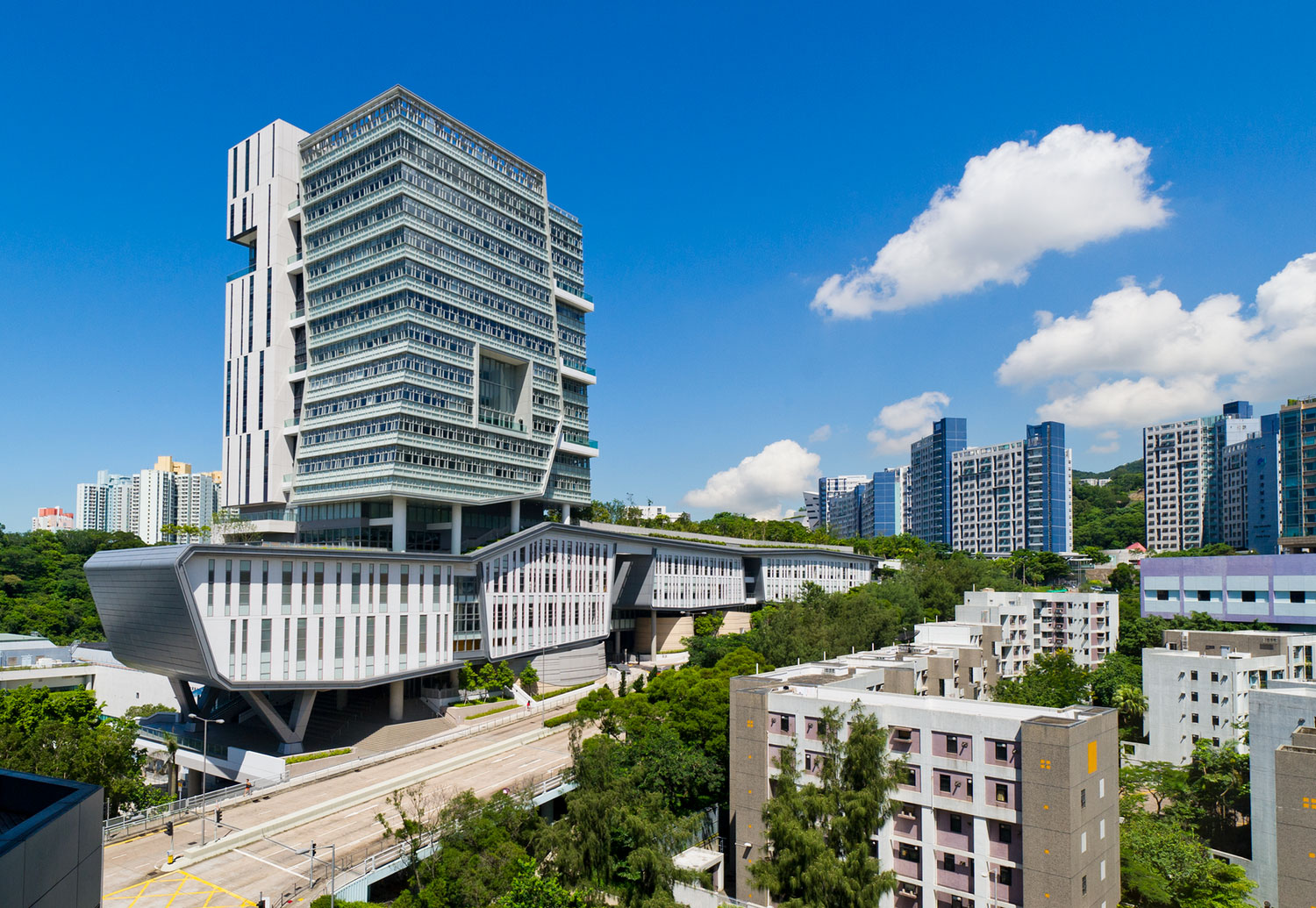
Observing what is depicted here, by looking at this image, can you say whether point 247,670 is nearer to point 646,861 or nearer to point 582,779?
point 582,779

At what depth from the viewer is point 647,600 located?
3893 inches

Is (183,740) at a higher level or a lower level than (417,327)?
lower

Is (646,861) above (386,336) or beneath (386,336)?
beneath

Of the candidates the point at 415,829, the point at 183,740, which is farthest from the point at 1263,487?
the point at 183,740

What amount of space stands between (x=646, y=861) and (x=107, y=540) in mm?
158674

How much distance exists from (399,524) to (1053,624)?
75632 mm

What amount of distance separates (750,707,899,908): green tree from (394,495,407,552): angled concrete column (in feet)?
169

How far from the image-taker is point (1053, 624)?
98.6m

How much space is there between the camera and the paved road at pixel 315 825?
1510 inches

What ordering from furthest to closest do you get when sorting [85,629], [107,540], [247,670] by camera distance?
[107,540]
[85,629]
[247,670]

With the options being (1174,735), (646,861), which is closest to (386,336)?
(646,861)

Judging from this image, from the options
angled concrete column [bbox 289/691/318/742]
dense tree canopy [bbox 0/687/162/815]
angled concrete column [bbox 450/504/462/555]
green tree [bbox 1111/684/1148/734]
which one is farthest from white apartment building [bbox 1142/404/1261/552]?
dense tree canopy [bbox 0/687/162/815]

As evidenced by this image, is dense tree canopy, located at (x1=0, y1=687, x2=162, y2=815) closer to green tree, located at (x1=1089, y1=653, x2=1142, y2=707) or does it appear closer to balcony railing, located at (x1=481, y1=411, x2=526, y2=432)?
balcony railing, located at (x1=481, y1=411, x2=526, y2=432)

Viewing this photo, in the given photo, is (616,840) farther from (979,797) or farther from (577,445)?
(577,445)
